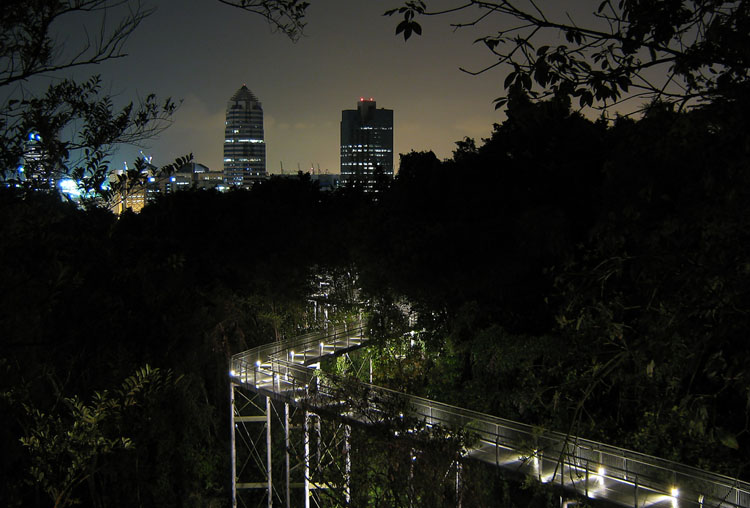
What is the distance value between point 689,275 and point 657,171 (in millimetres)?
1314

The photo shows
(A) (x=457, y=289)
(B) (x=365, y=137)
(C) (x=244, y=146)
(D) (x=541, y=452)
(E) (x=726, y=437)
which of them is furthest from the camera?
(C) (x=244, y=146)

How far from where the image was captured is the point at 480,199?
13180mm

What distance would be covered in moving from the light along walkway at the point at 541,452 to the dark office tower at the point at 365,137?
206ft

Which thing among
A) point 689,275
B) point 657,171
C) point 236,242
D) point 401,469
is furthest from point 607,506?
point 236,242

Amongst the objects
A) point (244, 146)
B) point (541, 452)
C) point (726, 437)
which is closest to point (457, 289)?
point (541, 452)

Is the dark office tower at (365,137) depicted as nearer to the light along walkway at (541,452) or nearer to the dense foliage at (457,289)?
the dense foliage at (457,289)

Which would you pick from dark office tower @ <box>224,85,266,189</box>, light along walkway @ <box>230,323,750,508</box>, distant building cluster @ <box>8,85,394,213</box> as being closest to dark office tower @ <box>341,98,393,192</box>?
distant building cluster @ <box>8,85,394,213</box>

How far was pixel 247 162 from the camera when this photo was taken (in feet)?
366

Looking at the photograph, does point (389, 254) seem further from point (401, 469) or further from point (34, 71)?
point (34, 71)

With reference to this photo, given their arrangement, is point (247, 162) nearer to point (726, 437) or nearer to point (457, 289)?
point (457, 289)

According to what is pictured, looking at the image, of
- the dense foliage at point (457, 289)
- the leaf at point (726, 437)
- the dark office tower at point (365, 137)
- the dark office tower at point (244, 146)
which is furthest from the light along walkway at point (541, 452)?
the dark office tower at point (244, 146)

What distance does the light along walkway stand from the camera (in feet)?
21.0

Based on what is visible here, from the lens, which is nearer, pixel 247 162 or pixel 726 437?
pixel 726 437

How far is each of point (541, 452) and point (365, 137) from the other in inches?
2776
